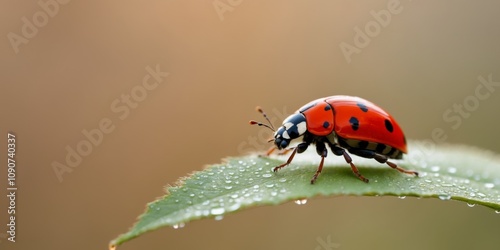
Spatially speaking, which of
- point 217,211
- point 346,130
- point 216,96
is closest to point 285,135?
point 346,130

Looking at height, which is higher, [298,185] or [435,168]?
[298,185]

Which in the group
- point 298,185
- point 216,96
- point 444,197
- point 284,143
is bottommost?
point 444,197

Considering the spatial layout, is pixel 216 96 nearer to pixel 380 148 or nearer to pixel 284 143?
pixel 284 143

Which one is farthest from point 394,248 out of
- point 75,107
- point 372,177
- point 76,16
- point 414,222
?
point 76,16

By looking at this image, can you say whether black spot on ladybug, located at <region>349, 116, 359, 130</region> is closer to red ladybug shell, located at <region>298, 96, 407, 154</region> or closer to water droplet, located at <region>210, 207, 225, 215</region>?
red ladybug shell, located at <region>298, 96, 407, 154</region>

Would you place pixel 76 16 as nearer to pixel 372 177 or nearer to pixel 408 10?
pixel 408 10

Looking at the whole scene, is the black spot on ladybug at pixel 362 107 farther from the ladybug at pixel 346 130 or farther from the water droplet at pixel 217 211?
the water droplet at pixel 217 211

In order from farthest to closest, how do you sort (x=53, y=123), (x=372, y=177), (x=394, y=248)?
(x=53, y=123) → (x=394, y=248) → (x=372, y=177)

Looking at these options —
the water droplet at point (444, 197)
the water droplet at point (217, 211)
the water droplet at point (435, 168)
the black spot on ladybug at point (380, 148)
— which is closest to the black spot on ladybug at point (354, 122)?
the black spot on ladybug at point (380, 148)
